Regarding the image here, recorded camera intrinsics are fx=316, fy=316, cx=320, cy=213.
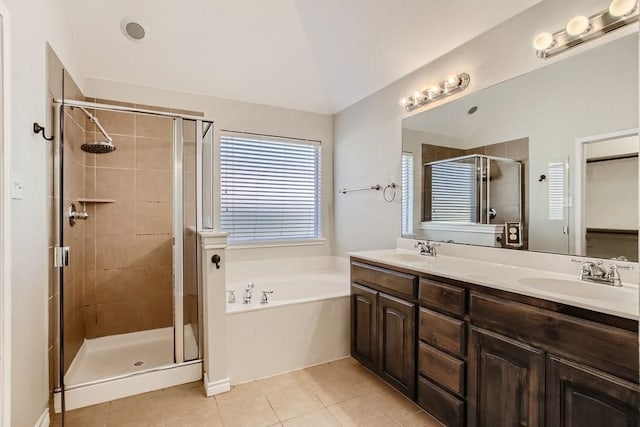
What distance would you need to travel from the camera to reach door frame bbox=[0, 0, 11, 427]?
47.3 inches

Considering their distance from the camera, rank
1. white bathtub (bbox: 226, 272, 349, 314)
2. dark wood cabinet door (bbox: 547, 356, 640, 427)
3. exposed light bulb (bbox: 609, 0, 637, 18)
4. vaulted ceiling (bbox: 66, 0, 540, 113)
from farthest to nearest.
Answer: white bathtub (bbox: 226, 272, 349, 314) → vaulted ceiling (bbox: 66, 0, 540, 113) → exposed light bulb (bbox: 609, 0, 637, 18) → dark wood cabinet door (bbox: 547, 356, 640, 427)

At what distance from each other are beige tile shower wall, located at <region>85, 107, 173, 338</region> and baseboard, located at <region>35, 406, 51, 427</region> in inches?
40.0

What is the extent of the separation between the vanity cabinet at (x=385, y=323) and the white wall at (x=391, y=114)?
2.24 ft

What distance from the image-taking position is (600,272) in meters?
1.53

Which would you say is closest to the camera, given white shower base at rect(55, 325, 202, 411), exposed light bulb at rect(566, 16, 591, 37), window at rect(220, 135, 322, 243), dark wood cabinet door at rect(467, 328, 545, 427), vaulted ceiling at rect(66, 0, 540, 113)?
dark wood cabinet door at rect(467, 328, 545, 427)

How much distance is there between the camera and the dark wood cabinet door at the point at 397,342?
6.43 feet

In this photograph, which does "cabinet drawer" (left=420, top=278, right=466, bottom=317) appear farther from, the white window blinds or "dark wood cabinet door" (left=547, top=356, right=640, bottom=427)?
the white window blinds

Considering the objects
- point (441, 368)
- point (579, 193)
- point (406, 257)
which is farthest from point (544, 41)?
point (441, 368)

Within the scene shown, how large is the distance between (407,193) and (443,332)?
4.37ft

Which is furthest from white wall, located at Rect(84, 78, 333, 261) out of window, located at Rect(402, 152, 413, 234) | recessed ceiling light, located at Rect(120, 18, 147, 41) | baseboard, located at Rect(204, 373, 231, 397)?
baseboard, located at Rect(204, 373, 231, 397)

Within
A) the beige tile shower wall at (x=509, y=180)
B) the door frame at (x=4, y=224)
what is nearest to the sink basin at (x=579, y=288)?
the beige tile shower wall at (x=509, y=180)

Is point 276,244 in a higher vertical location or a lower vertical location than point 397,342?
higher

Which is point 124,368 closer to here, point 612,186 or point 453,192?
point 453,192

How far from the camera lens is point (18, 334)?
147 centimetres
